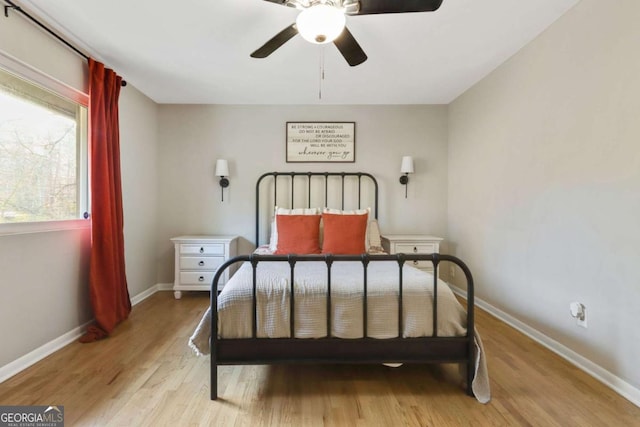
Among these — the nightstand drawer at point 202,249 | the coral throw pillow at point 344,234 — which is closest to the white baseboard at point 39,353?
the nightstand drawer at point 202,249

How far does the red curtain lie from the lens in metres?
2.25

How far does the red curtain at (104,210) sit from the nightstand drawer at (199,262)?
65 centimetres

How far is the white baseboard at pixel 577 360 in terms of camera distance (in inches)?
60.0

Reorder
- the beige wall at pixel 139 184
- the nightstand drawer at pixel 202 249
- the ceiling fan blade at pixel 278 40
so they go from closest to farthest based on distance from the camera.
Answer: the ceiling fan blade at pixel 278 40 → the beige wall at pixel 139 184 → the nightstand drawer at pixel 202 249

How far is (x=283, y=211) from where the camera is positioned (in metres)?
3.05

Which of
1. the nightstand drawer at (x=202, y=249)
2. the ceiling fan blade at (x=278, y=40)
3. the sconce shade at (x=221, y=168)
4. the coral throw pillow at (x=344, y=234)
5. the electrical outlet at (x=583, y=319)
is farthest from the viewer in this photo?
the sconce shade at (x=221, y=168)

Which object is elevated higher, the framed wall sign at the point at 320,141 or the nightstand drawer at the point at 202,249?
the framed wall sign at the point at 320,141

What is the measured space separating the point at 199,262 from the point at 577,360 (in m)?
3.23

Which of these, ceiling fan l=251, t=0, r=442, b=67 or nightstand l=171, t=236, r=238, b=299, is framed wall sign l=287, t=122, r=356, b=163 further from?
ceiling fan l=251, t=0, r=442, b=67

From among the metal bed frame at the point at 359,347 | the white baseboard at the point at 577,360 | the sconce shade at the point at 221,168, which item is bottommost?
the white baseboard at the point at 577,360

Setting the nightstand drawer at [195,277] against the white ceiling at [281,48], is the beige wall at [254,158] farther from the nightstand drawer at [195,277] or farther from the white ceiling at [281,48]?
the nightstand drawer at [195,277]

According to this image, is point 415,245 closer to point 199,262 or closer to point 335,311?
point 335,311

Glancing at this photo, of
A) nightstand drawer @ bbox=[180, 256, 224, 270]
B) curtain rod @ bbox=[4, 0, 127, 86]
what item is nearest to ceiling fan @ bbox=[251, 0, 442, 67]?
curtain rod @ bbox=[4, 0, 127, 86]

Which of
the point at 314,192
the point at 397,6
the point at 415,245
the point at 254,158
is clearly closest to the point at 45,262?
the point at 254,158
